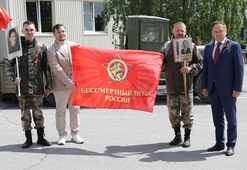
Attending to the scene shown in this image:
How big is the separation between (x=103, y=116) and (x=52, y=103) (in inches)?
73.8

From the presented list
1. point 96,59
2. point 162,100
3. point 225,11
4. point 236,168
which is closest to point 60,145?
point 96,59

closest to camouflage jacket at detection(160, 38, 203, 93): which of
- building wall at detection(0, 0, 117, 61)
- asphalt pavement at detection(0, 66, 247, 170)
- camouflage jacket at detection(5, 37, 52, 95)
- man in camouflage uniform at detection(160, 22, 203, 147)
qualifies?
man in camouflage uniform at detection(160, 22, 203, 147)

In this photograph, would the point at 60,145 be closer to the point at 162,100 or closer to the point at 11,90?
the point at 11,90

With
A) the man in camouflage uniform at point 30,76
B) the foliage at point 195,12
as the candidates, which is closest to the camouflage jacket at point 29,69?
the man in camouflage uniform at point 30,76

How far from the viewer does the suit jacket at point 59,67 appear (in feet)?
14.2

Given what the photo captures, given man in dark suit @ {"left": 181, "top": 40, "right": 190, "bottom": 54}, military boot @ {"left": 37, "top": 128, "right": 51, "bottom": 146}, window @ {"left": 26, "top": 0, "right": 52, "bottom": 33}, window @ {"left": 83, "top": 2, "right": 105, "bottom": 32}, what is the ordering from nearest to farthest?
man in dark suit @ {"left": 181, "top": 40, "right": 190, "bottom": 54} → military boot @ {"left": 37, "top": 128, "right": 51, "bottom": 146} → window @ {"left": 26, "top": 0, "right": 52, "bottom": 33} → window @ {"left": 83, "top": 2, "right": 105, "bottom": 32}

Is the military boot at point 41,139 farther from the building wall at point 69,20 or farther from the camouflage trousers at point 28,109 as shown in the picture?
the building wall at point 69,20

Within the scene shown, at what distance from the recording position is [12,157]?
3984 mm

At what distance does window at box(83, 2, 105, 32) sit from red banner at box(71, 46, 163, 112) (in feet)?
33.0

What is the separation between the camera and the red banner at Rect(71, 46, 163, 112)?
4.43 m

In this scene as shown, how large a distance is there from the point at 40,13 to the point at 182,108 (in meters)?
10.7

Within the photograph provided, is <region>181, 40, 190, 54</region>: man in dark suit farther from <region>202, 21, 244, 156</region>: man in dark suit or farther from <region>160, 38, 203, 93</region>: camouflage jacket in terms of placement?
<region>202, 21, 244, 156</region>: man in dark suit

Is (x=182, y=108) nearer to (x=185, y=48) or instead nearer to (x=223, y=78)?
(x=223, y=78)

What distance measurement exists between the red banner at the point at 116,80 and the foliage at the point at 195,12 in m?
6.33
